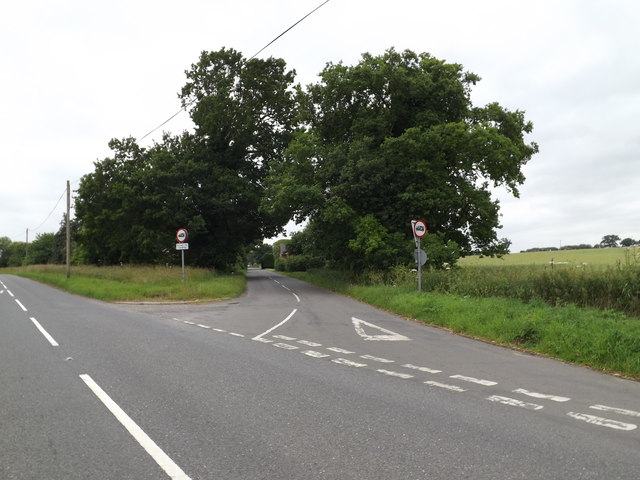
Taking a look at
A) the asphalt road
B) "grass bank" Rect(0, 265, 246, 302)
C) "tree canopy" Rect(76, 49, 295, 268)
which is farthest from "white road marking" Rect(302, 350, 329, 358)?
"tree canopy" Rect(76, 49, 295, 268)

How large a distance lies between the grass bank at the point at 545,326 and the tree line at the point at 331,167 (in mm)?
9698

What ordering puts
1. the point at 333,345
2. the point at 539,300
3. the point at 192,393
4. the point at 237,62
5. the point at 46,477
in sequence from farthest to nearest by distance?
the point at 237,62, the point at 539,300, the point at 333,345, the point at 192,393, the point at 46,477

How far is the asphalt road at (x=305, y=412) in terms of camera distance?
3.63 metres

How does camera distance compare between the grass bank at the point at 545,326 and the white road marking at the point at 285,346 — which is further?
the white road marking at the point at 285,346

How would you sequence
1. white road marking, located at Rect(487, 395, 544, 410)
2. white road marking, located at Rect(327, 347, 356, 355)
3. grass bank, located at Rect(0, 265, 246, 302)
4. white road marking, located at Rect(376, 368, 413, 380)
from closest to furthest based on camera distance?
white road marking, located at Rect(487, 395, 544, 410), white road marking, located at Rect(376, 368, 413, 380), white road marking, located at Rect(327, 347, 356, 355), grass bank, located at Rect(0, 265, 246, 302)

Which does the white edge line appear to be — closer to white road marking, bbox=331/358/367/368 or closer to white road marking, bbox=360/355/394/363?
white road marking, bbox=331/358/367/368

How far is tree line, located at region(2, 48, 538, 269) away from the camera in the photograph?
79.3 ft

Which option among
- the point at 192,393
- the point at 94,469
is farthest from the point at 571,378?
the point at 94,469

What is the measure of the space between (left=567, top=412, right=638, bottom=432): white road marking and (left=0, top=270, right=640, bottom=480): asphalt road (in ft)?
0.09

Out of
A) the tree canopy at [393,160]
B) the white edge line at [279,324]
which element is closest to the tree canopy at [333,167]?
the tree canopy at [393,160]

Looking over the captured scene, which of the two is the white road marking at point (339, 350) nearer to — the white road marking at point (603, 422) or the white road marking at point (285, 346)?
the white road marking at point (285, 346)

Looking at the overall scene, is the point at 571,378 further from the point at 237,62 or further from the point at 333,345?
the point at 237,62

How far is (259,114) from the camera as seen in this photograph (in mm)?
40062

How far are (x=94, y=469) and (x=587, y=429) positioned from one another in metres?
4.56
